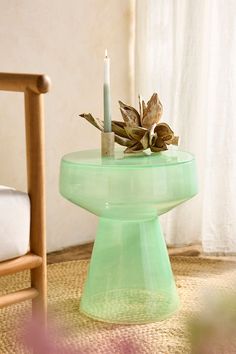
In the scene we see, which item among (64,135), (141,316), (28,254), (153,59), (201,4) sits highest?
(201,4)

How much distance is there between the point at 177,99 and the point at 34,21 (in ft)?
1.66

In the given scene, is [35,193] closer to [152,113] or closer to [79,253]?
[152,113]

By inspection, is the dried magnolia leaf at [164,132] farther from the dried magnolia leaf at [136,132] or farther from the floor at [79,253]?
the floor at [79,253]

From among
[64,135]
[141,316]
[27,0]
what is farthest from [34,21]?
[141,316]

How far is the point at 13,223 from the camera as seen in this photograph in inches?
46.7

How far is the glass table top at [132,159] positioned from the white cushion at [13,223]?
0.27m

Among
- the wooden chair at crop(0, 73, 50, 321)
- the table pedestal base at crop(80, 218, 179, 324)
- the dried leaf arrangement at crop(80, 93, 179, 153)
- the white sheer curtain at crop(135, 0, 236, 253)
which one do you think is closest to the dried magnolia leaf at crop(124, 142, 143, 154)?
the dried leaf arrangement at crop(80, 93, 179, 153)

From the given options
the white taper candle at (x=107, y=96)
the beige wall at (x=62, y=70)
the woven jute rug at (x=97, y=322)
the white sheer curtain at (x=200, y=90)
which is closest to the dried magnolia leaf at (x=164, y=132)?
the white taper candle at (x=107, y=96)

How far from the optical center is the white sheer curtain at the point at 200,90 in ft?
6.51

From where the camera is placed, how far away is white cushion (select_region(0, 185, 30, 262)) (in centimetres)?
117

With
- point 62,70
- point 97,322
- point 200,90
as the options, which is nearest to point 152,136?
point 97,322

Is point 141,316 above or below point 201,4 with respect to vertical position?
below

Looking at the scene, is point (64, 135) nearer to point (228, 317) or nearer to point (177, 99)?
point (177, 99)

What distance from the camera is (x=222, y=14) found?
6.41ft
